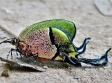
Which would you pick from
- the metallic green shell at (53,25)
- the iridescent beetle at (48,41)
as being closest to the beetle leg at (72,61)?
the iridescent beetle at (48,41)

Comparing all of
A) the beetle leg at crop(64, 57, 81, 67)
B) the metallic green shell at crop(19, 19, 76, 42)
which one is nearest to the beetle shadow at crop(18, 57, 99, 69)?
the beetle leg at crop(64, 57, 81, 67)

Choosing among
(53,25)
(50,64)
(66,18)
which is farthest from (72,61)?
(66,18)

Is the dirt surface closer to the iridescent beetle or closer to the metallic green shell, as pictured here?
the iridescent beetle

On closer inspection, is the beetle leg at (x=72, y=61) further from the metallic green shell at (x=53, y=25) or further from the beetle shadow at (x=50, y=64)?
the metallic green shell at (x=53, y=25)

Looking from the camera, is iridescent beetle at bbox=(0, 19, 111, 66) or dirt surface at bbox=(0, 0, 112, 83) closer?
dirt surface at bbox=(0, 0, 112, 83)

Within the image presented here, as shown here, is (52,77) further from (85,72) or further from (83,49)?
(83,49)

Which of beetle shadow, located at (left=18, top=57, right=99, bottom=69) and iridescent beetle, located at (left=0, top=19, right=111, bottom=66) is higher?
iridescent beetle, located at (left=0, top=19, right=111, bottom=66)

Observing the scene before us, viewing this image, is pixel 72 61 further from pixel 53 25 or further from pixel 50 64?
pixel 53 25
